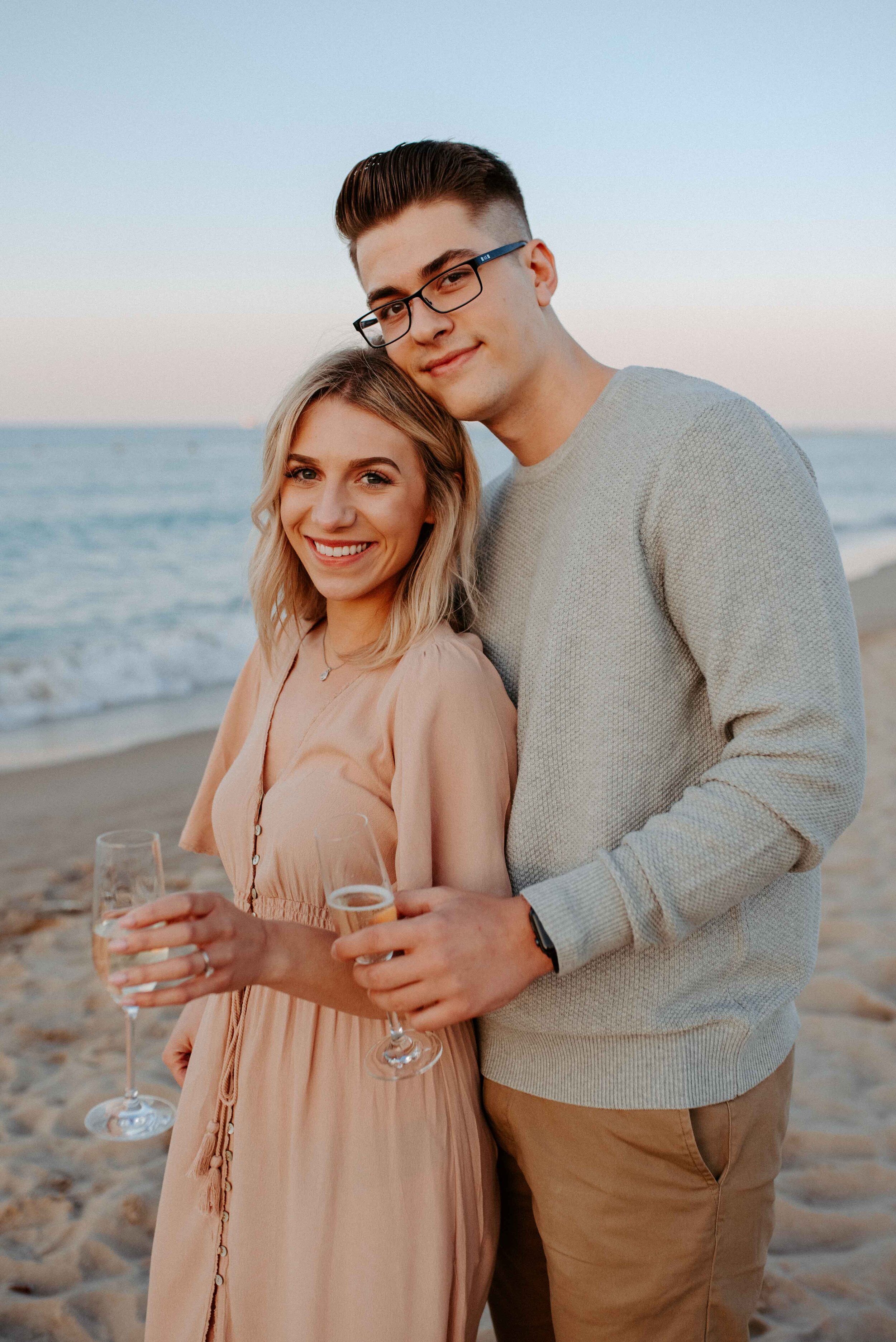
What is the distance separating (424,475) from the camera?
227 cm

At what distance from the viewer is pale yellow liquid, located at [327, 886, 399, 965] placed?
1.52 meters

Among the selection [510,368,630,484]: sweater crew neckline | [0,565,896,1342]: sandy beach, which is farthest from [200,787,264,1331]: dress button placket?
[510,368,630,484]: sweater crew neckline

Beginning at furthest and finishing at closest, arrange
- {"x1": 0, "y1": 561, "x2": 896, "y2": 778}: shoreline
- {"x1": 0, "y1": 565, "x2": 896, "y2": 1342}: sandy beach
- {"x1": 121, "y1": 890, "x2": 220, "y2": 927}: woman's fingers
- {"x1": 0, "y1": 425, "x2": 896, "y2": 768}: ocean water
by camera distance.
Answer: {"x1": 0, "y1": 425, "x2": 896, "y2": 768}: ocean water < {"x1": 0, "y1": 561, "x2": 896, "y2": 778}: shoreline < {"x1": 0, "y1": 565, "x2": 896, "y2": 1342}: sandy beach < {"x1": 121, "y1": 890, "x2": 220, "y2": 927}: woman's fingers

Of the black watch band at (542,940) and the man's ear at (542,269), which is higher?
the man's ear at (542,269)

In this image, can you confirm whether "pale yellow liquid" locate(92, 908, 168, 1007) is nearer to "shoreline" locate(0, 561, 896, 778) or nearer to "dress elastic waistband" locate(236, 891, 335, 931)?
"dress elastic waistband" locate(236, 891, 335, 931)

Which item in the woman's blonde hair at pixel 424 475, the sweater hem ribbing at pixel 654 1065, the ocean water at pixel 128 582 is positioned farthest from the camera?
the ocean water at pixel 128 582

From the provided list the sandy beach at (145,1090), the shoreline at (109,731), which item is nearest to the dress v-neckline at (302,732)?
the sandy beach at (145,1090)

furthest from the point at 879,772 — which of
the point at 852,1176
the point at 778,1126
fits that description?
the point at 778,1126

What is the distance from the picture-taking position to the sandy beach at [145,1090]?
298 centimetres

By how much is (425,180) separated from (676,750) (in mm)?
1267

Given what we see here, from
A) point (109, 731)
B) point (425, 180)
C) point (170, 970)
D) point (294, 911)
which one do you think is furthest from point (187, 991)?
point (109, 731)

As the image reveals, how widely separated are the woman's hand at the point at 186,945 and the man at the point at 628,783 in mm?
190

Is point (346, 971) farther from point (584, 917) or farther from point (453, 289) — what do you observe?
point (453, 289)

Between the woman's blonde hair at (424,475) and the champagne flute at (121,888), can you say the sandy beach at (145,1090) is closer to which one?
the champagne flute at (121,888)
